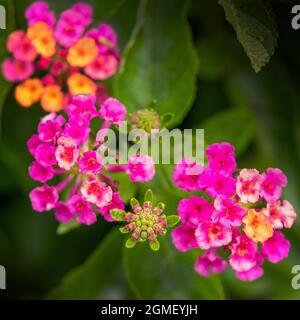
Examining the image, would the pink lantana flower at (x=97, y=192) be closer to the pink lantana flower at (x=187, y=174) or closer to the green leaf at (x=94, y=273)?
the pink lantana flower at (x=187, y=174)

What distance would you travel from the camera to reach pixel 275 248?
1067mm

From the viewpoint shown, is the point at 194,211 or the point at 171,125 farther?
the point at 171,125

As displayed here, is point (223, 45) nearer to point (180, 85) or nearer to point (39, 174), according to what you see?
point (180, 85)

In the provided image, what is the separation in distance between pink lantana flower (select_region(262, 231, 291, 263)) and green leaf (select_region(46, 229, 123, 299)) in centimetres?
39

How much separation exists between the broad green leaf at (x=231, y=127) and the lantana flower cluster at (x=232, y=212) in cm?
28

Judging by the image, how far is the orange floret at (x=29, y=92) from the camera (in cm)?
125

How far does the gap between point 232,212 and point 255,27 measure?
12.6 inches

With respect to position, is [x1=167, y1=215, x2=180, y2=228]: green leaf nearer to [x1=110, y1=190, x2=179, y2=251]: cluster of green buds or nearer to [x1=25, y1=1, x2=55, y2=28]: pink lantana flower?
[x1=110, y1=190, x2=179, y2=251]: cluster of green buds

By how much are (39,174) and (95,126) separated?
0.21m

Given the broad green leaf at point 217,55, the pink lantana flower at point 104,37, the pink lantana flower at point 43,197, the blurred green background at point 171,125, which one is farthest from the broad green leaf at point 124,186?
the broad green leaf at point 217,55

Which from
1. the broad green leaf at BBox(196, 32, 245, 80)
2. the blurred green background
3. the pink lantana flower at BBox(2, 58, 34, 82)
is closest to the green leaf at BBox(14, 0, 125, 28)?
A: the blurred green background

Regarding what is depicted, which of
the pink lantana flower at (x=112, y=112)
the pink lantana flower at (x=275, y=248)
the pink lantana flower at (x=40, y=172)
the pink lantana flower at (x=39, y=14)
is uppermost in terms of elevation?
the pink lantana flower at (x=39, y=14)

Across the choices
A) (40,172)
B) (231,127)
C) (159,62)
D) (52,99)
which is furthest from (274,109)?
(40,172)

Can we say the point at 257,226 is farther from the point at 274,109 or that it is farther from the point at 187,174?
the point at 274,109
